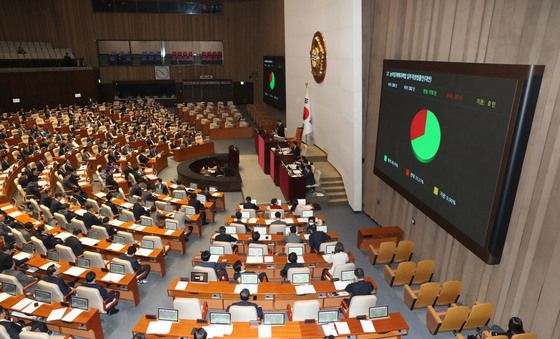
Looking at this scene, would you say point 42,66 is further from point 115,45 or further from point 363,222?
point 363,222

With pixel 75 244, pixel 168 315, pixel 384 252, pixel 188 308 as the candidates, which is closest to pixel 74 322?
pixel 168 315

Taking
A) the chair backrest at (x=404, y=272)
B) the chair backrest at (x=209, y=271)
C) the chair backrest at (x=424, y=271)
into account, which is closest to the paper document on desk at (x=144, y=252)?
the chair backrest at (x=209, y=271)

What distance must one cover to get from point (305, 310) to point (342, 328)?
87cm

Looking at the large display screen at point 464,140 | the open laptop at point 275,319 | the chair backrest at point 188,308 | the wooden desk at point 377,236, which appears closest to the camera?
the large display screen at point 464,140

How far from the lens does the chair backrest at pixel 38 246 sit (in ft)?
33.8

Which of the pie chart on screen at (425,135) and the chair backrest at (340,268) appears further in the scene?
the pie chart on screen at (425,135)

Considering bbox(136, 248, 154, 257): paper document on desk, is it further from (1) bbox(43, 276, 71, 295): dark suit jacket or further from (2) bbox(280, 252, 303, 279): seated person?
(2) bbox(280, 252, 303, 279): seated person

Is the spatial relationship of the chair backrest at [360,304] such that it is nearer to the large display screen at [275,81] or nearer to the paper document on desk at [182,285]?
the paper document on desk at [182,285]

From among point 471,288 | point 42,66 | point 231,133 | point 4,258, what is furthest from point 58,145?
point 471,288

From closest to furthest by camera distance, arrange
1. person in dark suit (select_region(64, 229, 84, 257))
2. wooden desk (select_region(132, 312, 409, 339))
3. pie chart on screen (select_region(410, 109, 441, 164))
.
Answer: wooden desk (select_region(132, 312, 409, 339)) → pie chart on screen (select_region(410, 109, 441, 164)) → person in dark suit (select_region(64, 229, 84, 257))

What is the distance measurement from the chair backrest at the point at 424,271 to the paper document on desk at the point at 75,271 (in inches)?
329

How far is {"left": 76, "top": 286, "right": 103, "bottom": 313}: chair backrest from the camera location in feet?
27.2

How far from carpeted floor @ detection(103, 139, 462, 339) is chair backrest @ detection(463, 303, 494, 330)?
0.52 metres

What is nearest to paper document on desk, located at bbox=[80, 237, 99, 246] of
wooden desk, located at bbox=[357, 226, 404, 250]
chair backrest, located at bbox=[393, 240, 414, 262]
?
wooden desk, located at bbox=[357, 226, 404, 250]
